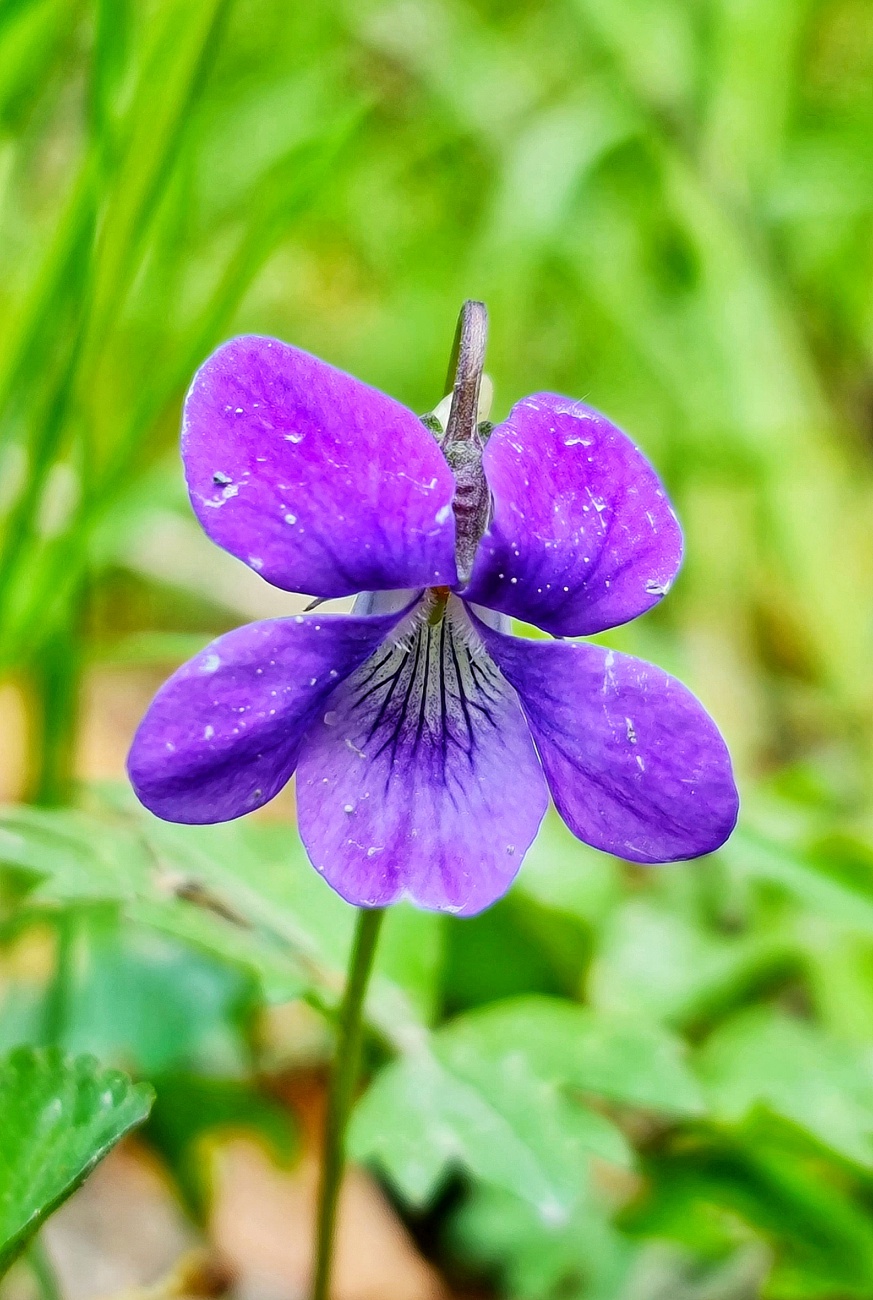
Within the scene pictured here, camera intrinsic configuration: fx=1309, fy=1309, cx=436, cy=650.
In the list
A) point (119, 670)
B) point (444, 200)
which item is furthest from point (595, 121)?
point (119, 670)

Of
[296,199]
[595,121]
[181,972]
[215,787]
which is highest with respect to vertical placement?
[595,121]

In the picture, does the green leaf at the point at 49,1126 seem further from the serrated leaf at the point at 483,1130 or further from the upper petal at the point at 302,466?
the upper petal at the point at 302,466

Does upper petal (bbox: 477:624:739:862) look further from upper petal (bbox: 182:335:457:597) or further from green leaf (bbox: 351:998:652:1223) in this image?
green leaf (bbox: 351:998:652:1223)

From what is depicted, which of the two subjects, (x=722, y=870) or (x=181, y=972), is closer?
(x=181, y=972)

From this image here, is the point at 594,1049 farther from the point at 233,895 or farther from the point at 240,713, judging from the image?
the point at 240,713

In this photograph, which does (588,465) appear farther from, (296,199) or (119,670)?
(119,670)

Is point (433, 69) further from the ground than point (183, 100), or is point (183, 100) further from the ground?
point (433, 69)
